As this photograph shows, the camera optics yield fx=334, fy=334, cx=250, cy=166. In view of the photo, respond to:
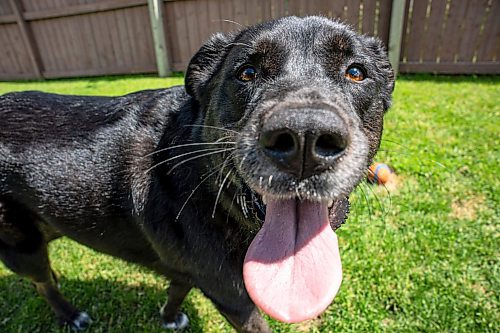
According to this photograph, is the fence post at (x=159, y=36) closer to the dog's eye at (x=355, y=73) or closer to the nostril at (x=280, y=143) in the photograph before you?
the dog's eye at (x=355, y=73)

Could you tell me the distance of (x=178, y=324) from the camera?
2500mm

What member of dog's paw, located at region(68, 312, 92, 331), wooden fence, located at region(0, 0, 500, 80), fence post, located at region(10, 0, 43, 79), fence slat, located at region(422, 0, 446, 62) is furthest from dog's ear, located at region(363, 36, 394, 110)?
fence post, located at region(10, 0, 43, 79)

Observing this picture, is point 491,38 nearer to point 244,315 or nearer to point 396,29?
point 396,29

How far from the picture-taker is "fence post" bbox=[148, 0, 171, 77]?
28.5ft

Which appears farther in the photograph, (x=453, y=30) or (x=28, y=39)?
(x=28, y=39)

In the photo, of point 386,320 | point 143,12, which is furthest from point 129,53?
point 386,320

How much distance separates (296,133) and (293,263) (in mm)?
645

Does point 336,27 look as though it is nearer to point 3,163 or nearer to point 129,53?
point 3,163

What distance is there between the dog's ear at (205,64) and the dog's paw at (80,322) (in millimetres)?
1957

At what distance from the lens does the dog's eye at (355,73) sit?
170cm

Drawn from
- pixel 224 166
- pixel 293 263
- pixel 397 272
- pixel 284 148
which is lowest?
pixel 397 272

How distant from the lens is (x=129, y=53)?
10062 millimetres

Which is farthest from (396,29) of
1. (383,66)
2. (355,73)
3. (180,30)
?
(355,73)

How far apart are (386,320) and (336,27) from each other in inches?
78.0
